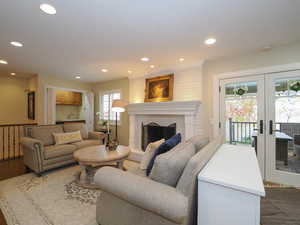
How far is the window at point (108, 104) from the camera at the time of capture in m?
5.08

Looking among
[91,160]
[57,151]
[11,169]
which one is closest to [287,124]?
[91,160]

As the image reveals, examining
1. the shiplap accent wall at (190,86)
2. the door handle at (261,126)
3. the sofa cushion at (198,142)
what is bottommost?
the sofa cushion at (198,142)

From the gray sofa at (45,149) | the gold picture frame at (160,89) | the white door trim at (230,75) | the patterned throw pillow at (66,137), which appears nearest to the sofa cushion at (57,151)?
the gray sofa at (45,149)

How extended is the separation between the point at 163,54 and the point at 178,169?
2.30 meters

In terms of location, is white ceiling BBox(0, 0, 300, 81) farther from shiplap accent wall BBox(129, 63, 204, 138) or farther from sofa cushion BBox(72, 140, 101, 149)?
sofa cushion BBox(72, 140, 101, 149)

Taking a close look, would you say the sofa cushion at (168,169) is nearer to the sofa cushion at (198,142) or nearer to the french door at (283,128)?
the sofa cushion at (198,142)

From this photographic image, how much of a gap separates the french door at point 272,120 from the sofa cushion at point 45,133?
4.31 metres

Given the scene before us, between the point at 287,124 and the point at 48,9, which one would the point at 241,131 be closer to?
the point at 287,124

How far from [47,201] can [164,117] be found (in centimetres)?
284

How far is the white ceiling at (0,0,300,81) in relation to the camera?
5.10 feet

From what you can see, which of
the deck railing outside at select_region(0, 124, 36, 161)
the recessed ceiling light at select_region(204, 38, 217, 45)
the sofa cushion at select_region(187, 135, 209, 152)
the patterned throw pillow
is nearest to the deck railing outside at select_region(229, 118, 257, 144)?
the sofa cushion at select_region(187, 135, 209, 152)

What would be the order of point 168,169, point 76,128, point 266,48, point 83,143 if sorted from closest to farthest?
point 168,169, point 266,48, point 83,143, point 76,128

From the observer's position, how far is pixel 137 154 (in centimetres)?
388

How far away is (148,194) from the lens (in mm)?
1095
